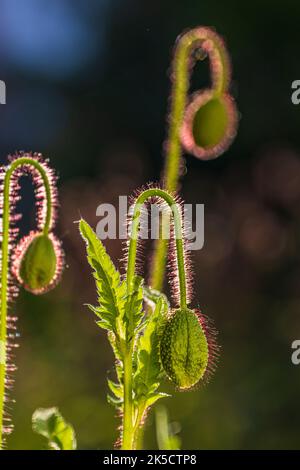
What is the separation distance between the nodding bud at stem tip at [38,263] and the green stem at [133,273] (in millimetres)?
330

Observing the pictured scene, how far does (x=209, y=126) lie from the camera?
7.45ft

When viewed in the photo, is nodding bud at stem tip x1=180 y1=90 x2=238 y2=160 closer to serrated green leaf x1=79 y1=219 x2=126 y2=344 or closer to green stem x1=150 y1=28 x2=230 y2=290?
green stem x1=150 y1=28 x2=230 y2=290

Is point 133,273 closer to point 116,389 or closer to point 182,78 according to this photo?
point 116,389

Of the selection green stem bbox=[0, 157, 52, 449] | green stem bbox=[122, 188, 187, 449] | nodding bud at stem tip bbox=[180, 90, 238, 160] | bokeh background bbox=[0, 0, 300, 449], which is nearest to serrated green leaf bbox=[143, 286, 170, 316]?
green stem bbox=[122, 188, 187, 449]

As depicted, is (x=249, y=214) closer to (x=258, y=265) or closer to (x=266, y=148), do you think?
(x=258, y=265)

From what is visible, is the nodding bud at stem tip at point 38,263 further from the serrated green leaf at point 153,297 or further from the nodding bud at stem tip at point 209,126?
the nodding bud at stem tip at point 209,126

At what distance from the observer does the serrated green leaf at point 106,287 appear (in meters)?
1.58

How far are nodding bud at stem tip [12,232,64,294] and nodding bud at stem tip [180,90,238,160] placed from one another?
52 cm

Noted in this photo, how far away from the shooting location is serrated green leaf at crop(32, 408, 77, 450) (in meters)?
1.73

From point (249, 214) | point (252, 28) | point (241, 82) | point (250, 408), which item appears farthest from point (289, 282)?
point (252, 28)

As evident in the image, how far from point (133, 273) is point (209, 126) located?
81 centimetres

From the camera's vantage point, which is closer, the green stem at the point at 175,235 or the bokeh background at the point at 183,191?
the green stem at the point at 175,235

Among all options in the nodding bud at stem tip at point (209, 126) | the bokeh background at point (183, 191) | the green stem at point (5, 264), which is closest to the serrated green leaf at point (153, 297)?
the green stem at point (5, 264)

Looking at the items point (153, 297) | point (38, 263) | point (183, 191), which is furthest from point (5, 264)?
point (183, 191)
